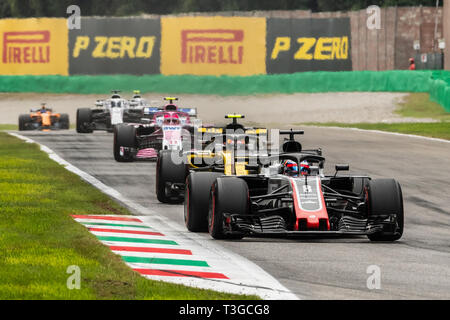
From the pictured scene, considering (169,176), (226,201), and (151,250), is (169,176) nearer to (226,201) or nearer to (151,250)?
(226,201)

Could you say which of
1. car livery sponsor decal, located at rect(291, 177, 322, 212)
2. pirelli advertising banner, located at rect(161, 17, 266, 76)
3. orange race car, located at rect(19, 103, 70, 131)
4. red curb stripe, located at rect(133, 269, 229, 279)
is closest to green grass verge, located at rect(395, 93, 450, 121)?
pirelli advertising banner, located at rect(161, 17, 266, 76)

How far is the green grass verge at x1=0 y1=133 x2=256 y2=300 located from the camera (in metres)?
10.3

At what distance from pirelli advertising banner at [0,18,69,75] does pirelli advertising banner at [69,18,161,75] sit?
0.62 meters

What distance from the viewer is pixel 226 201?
1424cm

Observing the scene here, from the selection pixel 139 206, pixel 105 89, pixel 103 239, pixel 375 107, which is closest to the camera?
pixel 103 239

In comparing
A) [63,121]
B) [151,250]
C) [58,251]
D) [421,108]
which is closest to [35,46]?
[63,121]

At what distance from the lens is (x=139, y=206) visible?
1875 centimetres

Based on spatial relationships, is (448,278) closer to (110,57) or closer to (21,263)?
(21,263)

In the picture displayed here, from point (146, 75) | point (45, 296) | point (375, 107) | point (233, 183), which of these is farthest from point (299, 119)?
point (45, 296)

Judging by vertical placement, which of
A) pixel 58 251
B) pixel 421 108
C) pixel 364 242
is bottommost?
pixel 364 242

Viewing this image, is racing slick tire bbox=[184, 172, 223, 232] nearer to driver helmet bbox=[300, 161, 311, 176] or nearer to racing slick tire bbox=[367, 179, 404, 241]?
driver helmet bbox=[300, 161, 311, 176]

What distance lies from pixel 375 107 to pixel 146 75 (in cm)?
1356

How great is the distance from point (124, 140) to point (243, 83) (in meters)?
29.9

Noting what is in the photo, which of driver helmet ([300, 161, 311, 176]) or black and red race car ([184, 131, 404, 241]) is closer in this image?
black and red race car ([184, 131, 404, 241])
